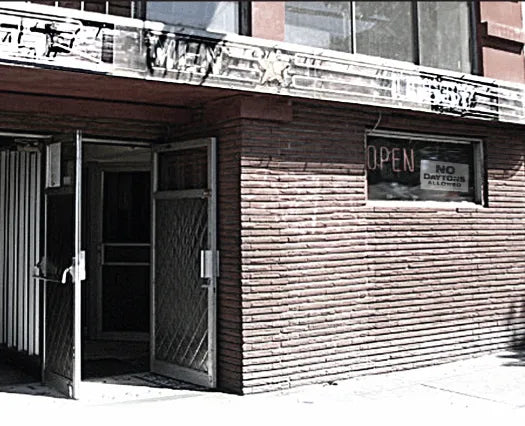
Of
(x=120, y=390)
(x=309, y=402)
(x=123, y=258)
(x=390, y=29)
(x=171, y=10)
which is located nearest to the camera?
(x=309, y=402)

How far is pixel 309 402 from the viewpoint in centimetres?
652

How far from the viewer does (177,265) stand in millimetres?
7395

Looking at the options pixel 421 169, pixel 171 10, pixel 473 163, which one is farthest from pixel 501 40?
pixel 171 10

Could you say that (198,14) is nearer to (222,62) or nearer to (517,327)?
(222,62)

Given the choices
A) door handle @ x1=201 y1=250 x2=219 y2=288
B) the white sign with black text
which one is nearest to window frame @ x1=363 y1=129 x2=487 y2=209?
the white sign with black text

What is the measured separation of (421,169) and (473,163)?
2.73 ft

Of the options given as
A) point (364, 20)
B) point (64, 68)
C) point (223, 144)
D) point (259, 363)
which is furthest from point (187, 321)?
point (364, 20)

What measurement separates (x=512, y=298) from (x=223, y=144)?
13.5 ft

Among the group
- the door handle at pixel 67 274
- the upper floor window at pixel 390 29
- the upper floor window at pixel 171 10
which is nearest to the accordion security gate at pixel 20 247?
the door handle at pixel 67 274

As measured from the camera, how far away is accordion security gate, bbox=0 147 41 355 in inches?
304

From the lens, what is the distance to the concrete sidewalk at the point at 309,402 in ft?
19.7

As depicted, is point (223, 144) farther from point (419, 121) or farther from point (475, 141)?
point (475, 141)

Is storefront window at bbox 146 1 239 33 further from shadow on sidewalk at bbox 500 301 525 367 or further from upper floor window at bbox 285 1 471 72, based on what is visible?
shadow on sidewalk at bbox 500 301 525 367

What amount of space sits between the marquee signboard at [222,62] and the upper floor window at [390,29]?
1.69 ft
